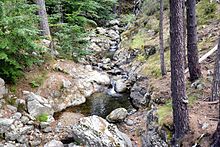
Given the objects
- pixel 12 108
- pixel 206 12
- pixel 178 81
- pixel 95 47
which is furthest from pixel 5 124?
pixel 95 47

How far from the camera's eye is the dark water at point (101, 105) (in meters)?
10.8

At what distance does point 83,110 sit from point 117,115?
152 cm

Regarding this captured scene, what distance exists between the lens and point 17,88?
10055 millimetres

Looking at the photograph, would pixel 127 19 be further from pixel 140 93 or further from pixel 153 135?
pixel 153 135

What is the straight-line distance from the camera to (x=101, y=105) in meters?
11.5

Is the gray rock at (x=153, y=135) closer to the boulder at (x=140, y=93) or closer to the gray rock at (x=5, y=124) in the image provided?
the boulder at (x=140, y=93)

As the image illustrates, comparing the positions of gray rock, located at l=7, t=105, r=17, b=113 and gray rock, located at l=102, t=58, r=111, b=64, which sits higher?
gray rock, located at l=7, t=105, r=17, b=113

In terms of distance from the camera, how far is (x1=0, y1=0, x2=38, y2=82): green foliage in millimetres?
9133

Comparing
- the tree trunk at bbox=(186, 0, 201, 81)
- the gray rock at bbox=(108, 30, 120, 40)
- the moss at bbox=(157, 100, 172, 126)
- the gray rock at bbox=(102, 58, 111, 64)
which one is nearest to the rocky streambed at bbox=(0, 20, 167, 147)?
the moss at bbox=(157, 100, 172, 126)

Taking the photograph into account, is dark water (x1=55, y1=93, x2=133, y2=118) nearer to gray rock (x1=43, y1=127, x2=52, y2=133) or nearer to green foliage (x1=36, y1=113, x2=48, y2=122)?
green foliage (x1=36, y1=113, x2=48, y2=122)

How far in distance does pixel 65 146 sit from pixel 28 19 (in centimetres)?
456

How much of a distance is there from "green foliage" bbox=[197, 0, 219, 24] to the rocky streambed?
3955 mm

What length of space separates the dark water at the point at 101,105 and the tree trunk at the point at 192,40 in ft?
10.4

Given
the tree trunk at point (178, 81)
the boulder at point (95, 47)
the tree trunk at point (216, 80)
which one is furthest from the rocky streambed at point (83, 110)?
the boulder at point (95, 47)
